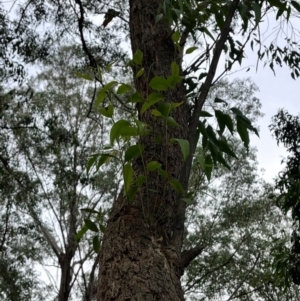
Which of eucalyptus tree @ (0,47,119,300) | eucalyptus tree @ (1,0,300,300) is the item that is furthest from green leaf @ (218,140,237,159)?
eucalyptus tree @ (0,47,119,300)

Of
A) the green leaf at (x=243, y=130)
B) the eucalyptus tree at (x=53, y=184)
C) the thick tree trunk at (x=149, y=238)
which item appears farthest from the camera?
the eucalyptus tree at (x=53, y=184)

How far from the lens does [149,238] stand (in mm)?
1116

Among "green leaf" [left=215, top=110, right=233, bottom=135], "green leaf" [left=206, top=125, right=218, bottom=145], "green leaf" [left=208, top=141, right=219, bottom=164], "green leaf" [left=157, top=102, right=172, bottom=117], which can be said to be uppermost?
"green leaf" [left=215, top=110, right=233, bottom=135]

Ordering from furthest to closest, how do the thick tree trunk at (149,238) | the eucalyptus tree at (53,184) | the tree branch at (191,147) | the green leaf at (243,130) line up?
the eucalyptus tree at (53,184), the green leaf at (243,130), the tree branch at (191,147), the thick tree trunk at (149,238)

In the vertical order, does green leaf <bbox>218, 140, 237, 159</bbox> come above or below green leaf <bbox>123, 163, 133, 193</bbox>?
above

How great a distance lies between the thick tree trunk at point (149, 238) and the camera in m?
1.03

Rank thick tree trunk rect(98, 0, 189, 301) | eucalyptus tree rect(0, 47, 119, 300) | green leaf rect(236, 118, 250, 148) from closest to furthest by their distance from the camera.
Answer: thick tree trunk rect(98, 0, 189, 301) → green leaf rect(236, 118, 250, 148) → eucalyptus tree rect(0, 47, 119, 300)

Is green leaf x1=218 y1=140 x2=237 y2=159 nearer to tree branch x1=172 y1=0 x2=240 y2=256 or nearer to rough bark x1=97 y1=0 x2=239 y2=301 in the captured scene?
rough bark x1=97 y1=0 x2=239 y2=301

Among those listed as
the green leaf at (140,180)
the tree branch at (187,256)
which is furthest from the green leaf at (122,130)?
the tree branch at (187,256)

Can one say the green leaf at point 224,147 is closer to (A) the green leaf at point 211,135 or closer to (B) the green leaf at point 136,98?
(A) the green leaf at point 211,135

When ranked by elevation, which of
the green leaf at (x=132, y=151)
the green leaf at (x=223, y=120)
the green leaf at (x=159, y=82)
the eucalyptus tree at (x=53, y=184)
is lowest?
the green leaf at (x=132, y=151)

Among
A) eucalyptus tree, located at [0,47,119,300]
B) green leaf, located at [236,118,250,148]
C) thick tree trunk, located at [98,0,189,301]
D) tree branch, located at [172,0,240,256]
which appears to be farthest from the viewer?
eucalyptus tree, located at [0,47,119,300]

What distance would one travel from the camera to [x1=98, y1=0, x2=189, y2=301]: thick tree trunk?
103 cm

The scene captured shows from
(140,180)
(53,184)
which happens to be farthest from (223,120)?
(53,184)
